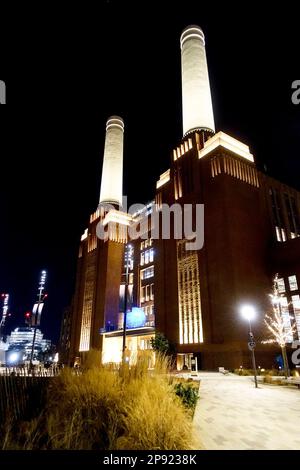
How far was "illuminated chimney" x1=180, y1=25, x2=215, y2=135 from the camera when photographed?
2538 inches

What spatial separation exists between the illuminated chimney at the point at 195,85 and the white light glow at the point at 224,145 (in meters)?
14.8

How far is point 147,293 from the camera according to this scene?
63562 mm

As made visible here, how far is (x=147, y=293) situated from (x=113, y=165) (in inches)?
2001

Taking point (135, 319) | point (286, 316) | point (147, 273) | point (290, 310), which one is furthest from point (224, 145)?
point (135, 319)

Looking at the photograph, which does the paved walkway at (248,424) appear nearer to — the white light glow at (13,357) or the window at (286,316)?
the window at (286,316)

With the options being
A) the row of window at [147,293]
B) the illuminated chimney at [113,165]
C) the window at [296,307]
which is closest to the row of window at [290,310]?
the window at [296,307]

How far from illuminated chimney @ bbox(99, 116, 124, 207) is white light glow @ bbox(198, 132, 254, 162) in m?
46.0

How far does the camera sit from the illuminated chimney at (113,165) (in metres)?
92.1

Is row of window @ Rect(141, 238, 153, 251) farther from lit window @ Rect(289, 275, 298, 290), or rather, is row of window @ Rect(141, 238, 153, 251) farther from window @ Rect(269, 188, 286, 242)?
lit window @ Rect(289, 275, 298, 290)

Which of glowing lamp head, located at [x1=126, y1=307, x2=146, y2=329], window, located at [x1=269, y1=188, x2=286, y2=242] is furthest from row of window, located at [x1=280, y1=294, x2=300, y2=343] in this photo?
glowing lamp head, located at [x1=126, y1=307, x2=146, y2=329]

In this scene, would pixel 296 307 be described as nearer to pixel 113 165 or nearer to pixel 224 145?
pixel 224 145

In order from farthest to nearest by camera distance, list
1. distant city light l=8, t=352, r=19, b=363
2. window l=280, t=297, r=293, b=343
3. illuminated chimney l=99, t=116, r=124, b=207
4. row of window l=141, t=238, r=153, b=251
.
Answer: illuminated chimney l=99, t=116, r=124, b=207 → row of window l=141, t=238, r=153, b=251 → window l=280, t=297, r=293, b=343 → distant city light l=8, t=352, r=19, b=363

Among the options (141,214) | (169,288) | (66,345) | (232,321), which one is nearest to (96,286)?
(141,214)

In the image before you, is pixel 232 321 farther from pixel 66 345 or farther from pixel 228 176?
pixel 66 345
